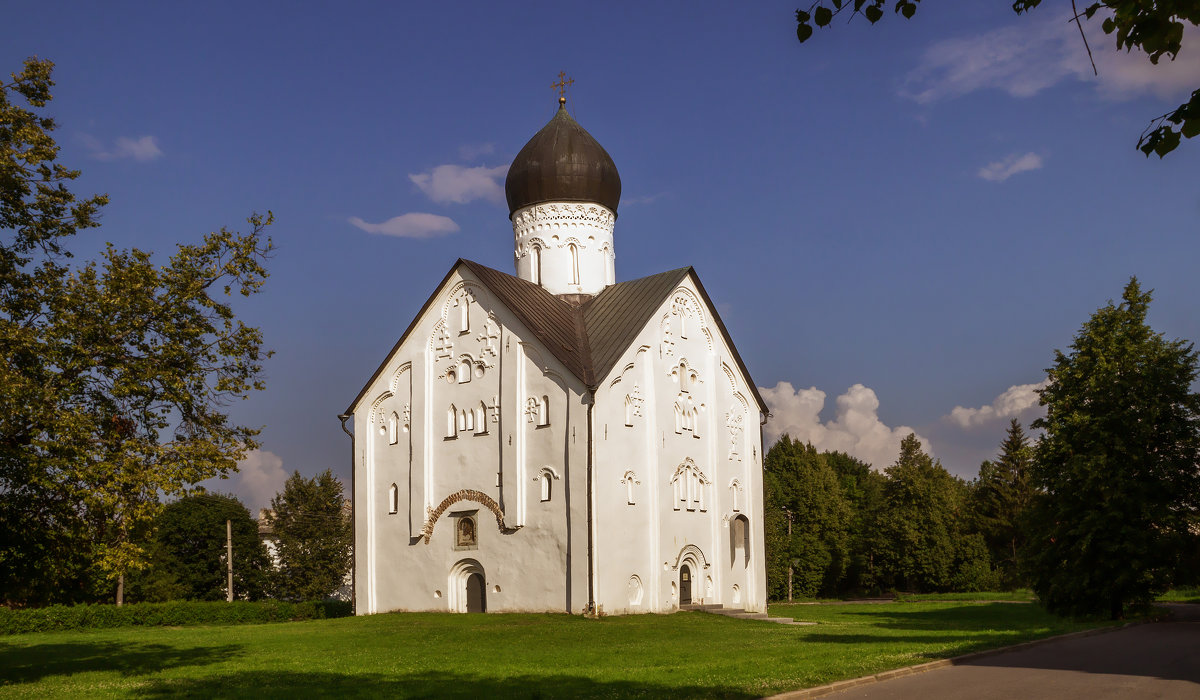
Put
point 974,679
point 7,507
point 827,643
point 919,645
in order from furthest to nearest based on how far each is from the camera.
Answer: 1. point 827,643
2. point 919,645
3. point 7,507
4. point 974,679

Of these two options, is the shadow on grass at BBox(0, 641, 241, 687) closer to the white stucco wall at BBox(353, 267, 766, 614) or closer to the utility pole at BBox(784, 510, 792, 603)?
the white stucco wall at BBox(353, 267, 766, 614)

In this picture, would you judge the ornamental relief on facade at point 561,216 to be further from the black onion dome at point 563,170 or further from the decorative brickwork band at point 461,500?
the decorative brickwork band at point 461,500

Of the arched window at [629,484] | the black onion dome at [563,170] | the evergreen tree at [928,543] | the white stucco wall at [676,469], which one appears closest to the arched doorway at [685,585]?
the white stucco wall at [676,469]

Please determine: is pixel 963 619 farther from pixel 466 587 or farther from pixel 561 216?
pixel 561 216

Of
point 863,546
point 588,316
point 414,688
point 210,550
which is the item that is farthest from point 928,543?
point 414,688

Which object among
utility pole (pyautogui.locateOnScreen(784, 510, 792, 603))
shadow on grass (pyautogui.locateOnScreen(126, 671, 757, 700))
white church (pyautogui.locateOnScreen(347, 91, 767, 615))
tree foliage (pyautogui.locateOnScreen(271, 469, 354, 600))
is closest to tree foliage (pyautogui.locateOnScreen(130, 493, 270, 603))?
tree foliage (pyautogui.locateOnScreen(271, 469, 354, 600))

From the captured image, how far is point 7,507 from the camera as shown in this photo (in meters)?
13.6

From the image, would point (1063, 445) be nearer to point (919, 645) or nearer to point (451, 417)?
point (919, 645)

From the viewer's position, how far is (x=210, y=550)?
2019 inches

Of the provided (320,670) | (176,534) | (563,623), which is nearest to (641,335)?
(563,623)

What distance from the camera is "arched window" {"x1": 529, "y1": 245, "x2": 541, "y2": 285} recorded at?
120 ft

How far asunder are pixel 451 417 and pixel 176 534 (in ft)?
82.7

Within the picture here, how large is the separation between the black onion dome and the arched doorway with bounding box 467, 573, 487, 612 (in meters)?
13.3

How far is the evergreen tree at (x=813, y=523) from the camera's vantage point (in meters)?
56.8
